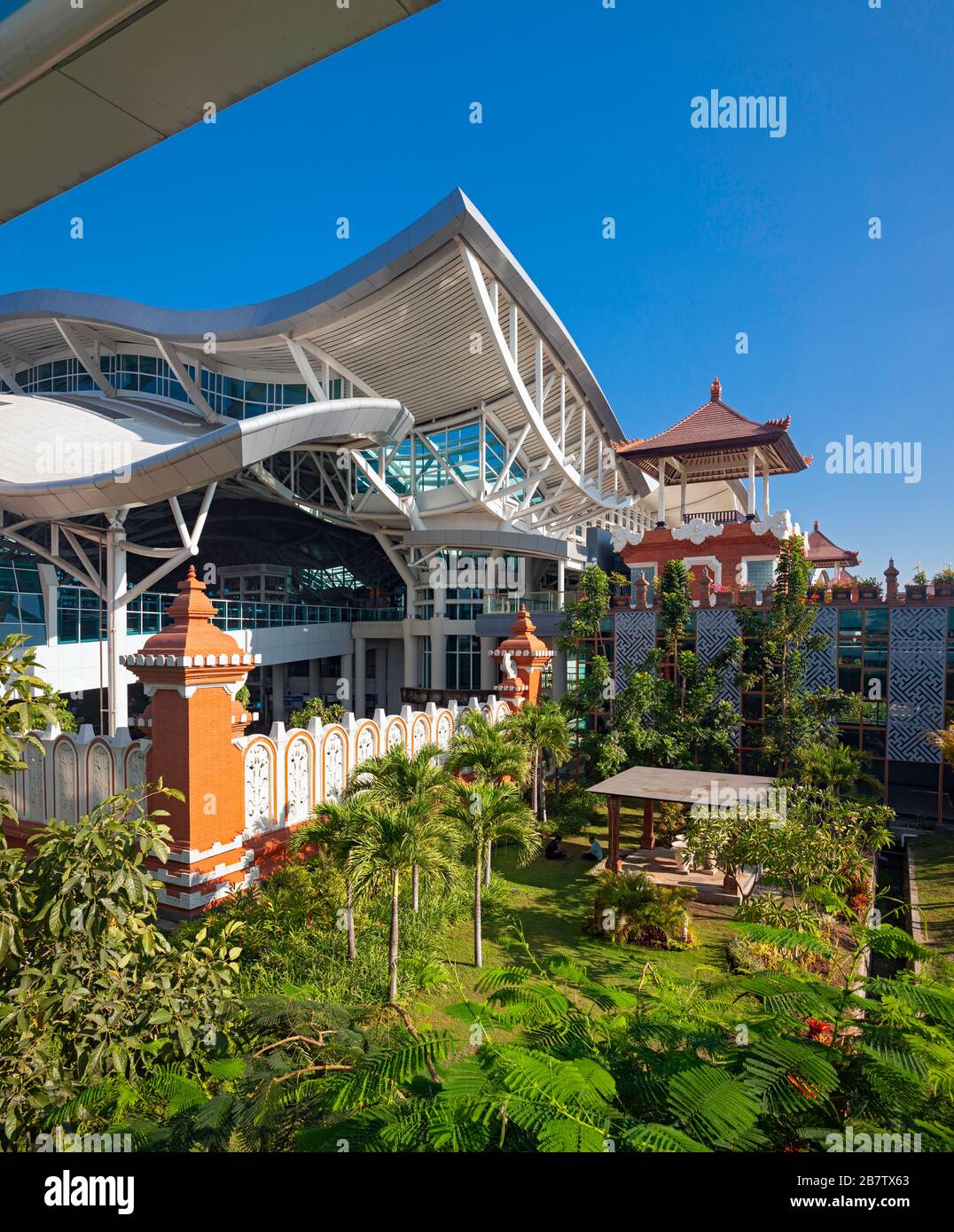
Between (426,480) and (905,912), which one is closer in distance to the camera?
(905,912)

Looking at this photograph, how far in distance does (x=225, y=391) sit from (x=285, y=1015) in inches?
1357

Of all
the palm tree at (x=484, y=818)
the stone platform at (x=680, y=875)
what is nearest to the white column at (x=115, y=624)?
the palm tree at (x=484, y=818)

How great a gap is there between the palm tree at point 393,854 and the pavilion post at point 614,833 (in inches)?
200

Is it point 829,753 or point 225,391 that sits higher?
point 225,391

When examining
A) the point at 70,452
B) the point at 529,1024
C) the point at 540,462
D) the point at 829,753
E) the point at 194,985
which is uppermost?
the point at 540,462

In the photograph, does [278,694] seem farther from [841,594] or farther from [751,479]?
[841,594]

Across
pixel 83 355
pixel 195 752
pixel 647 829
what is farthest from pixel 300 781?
pixel 83 355

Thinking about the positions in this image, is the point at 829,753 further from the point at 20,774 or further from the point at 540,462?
the point at 540,462

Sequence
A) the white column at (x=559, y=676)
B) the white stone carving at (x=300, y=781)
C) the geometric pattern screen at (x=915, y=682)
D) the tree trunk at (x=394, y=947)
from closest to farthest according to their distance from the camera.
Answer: the tree trunk at (x=394, y=947), the white stone carving at (x=300, y=781), the geometric pattern screen at (x=915, y=682), the white column at (x=559, y=676)

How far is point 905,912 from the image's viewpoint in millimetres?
11312

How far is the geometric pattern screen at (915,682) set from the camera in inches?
656

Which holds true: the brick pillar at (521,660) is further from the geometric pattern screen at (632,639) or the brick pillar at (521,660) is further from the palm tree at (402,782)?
the palm tree at (402,782)

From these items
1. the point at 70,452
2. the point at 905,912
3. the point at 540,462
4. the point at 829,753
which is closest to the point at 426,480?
the point at 540,462
